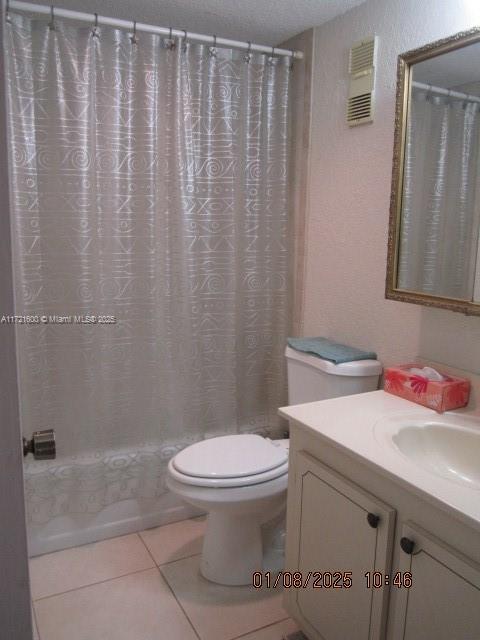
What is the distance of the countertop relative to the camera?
103cm

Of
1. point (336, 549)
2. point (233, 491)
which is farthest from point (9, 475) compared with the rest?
point (233, 491)

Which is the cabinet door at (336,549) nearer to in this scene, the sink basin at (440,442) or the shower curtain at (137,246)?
the sink basin at (440,442)

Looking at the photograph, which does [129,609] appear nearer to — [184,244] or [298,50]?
[184,244]

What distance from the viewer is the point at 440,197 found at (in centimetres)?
158

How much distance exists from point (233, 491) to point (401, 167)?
122cm

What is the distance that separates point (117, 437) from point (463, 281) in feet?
4.92

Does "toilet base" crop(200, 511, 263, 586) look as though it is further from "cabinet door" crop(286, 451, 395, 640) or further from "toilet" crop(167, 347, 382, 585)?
"cabinet door" crop(286, 451, 395, 640)

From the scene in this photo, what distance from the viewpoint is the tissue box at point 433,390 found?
1.52m

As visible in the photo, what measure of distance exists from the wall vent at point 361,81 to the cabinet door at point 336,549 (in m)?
1.27

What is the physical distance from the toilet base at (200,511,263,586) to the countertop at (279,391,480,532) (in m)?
0.62

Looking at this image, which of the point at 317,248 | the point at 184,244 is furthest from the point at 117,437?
the point at 317,248

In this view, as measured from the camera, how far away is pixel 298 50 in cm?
225

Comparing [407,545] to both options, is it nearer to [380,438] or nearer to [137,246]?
[380,438]

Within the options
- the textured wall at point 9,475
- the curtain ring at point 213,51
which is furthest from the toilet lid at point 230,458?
the curtain ring at point 213,51
